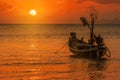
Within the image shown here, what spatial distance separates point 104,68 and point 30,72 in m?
7.05

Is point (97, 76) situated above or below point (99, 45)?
below

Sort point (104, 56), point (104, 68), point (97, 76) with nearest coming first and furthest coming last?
point (97, 76) < point (104, 68) < point (104, 56)

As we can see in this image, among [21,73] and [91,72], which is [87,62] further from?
[21,73]

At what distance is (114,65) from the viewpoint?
105 ft

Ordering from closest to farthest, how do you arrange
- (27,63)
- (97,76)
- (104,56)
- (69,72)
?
(97,76) < (69,72) < (27,63) < (104,56)

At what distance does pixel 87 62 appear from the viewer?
3450cm

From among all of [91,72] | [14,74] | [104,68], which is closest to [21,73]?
[14,74]

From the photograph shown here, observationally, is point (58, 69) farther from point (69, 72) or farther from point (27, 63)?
point (27, 63)

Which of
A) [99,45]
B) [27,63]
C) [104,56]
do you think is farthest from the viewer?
[104,56]

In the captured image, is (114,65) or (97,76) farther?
(114,65)

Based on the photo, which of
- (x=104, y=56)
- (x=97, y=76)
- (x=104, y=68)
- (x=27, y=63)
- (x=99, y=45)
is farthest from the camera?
(x=104, y=56)

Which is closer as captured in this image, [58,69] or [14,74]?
[14,74]

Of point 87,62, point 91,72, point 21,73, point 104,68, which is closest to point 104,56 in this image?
point 87,62

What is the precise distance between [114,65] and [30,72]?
352 inches
